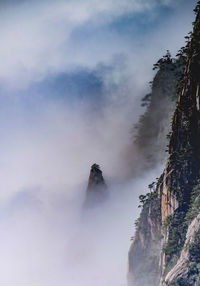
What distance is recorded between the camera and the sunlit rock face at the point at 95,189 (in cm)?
18162

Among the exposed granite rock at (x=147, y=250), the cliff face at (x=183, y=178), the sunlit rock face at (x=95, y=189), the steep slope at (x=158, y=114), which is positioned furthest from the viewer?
the sunlit rock face at (x=95, y=189)

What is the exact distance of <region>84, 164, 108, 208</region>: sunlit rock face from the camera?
181625 mm

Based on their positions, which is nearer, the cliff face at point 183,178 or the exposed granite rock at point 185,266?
the exposed granite rock at point 185,266

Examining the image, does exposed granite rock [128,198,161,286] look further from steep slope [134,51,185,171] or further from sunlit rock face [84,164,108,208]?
sunlit rock face [84,164,108,208]

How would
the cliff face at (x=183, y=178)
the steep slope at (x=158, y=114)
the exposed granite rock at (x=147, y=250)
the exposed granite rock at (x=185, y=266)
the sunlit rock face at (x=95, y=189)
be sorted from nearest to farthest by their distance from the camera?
the exposed granite rock at (x=185, y=266) < the cliff face at (x=183, y=178) < the exposed granite rock at (x=147, y=250) < the steep slope at (x=158, y=114) < the sunlit rock face at (x=95, y=189)

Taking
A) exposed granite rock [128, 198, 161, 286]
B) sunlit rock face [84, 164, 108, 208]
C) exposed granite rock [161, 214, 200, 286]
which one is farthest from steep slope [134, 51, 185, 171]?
exposed granite rock [161, 214, 200, 286]

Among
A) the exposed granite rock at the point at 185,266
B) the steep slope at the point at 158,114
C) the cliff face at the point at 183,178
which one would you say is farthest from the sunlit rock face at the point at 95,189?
the exposed granite rock at the point at 185,266

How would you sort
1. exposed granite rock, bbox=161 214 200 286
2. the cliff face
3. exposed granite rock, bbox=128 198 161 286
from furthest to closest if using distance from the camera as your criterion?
exposed granite rock, bbox=128 198 161 286
the cliff face
exposed granite rock, bbox=161 214 200 286

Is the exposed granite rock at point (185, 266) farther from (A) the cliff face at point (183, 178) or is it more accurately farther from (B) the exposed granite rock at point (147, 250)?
(B) the exposed granite rock at point (147, 250)

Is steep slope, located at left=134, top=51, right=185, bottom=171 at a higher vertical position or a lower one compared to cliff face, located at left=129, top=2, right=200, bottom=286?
higher

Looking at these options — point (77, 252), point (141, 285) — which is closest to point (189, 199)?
point (141, 285)

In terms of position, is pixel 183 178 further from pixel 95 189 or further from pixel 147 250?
pixel 95 189

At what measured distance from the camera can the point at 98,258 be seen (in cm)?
17900

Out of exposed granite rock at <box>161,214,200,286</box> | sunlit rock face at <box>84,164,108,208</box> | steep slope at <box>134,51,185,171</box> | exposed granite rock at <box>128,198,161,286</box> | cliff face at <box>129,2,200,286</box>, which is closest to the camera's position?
exposed granite rock at <box>161,214,200,286</box>
